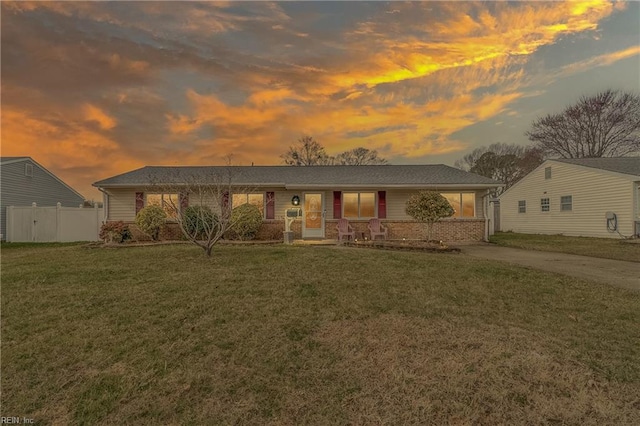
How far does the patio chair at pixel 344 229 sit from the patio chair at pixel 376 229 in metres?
0.76

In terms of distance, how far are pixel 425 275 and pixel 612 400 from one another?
385 centimetres

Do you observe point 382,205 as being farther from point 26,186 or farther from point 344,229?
point 26,186

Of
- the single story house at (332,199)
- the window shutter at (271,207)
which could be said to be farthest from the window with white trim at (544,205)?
the window shutter at (271,207)

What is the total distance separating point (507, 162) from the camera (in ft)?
117

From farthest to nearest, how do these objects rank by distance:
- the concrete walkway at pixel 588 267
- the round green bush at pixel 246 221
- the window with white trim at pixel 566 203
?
the window with white trim at pixel 566 203, the round green bush at pixel 246 221, the concrete walkway at pixel 588 267

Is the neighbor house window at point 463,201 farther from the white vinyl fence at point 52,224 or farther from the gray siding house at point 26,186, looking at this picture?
the gray siding house at point 26,186

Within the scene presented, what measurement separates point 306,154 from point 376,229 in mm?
21951

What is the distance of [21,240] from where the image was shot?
1638 centimetres

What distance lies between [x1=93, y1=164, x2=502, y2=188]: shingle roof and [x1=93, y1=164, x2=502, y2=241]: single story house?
0.04 meters

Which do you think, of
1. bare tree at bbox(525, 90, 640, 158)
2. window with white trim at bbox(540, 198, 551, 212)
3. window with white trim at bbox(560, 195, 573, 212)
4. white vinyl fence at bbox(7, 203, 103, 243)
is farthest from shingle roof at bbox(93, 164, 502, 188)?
bare tree at bbox(525, 90, 640, 158)

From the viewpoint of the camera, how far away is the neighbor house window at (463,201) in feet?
46.9

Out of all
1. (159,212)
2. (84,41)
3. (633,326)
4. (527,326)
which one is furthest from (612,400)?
(84,41)

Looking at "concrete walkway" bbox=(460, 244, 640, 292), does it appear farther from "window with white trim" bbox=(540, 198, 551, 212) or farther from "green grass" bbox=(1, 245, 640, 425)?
"window with white trim" bbox=(540, 198, 551, 212)

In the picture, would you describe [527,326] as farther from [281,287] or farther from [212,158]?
[212,158]
